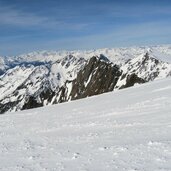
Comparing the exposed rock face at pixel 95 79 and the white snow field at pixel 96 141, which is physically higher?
the white snow field at pixel 96 141

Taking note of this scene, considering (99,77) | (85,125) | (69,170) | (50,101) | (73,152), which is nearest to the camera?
(69,170)

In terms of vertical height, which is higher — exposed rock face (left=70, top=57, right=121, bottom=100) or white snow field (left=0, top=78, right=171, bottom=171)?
white snow field (left=0, top=78, right=171, bottom=171)

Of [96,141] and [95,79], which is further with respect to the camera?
[95,79]

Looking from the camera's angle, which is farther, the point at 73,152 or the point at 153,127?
the point at 153,127

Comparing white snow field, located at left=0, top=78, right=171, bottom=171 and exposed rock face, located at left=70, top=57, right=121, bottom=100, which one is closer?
white snow field, located at left=0, top=78, right=171, bottom=171

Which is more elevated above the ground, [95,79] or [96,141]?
[96,141]

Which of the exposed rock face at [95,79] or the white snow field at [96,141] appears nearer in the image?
the white snow field at [96,141]

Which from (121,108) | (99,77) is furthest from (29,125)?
(99,77)

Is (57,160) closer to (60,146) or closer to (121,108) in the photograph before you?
(60,146)
